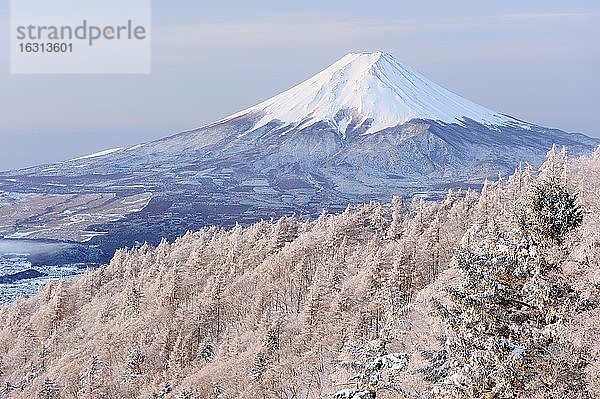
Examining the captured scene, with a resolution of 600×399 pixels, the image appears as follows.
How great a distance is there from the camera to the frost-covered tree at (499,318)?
13477mm

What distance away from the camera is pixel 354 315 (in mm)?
32938

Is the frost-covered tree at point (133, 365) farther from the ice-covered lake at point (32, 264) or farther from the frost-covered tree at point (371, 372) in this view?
the ice-covered lake at point (32, 264)

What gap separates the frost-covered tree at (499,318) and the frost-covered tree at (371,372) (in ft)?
4.38

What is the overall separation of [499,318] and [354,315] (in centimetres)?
1925

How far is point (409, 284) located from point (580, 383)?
2548 cm

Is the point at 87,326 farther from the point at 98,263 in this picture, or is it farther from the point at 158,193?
the point at 158,193

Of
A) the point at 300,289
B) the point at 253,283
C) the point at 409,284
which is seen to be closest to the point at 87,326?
the point at 253,283

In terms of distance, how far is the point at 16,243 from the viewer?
136875 millimetres

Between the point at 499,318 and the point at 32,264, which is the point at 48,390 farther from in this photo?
the point at 32,264

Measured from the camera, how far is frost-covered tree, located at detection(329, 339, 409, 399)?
1558cm

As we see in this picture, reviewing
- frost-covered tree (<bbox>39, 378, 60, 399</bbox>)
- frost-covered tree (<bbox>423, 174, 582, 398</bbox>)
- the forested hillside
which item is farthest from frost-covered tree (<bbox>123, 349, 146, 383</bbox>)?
frost-covered tree (<bbox>423, 174, 582, 398</bbox>)

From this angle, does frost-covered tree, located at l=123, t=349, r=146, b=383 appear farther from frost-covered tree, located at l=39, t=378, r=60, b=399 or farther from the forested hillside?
frost-covered tree, located at l=39, t=378, r=60, b=399

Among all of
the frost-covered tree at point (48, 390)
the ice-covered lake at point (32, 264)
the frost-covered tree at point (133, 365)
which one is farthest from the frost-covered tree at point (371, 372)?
the ice-covered lake at point (32, 264)

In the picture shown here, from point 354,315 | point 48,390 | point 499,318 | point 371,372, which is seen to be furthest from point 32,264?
point 499,318
